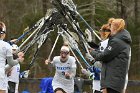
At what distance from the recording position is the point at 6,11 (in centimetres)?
2706

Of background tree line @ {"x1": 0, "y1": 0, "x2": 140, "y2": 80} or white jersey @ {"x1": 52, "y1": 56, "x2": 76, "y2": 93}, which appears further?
background tree line @ {"x1": 0, "y1": 0, "x2": 140, "y2": 80}

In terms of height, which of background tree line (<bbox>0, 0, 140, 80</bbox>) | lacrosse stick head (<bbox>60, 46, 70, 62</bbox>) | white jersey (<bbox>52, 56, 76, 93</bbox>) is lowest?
white jersey (<bbox>52, 56, 76, 93</bbox>)

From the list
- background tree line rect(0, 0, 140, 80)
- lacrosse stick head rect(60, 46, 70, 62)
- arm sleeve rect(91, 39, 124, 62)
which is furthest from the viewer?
background tree line rect(0, 0, 140, 80)

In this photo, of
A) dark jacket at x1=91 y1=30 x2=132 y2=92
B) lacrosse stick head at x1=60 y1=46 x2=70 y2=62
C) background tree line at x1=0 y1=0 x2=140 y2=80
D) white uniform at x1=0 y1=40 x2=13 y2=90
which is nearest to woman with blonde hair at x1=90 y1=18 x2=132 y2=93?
dark jacket at x1=91 y1=30 x2=132 y2=92

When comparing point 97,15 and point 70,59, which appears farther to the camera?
point 97,15

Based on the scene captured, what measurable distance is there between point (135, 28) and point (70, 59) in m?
15.5

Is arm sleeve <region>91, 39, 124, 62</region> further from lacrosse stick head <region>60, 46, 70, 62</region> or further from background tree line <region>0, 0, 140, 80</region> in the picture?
background tree line <region>0, 0, 140, 80</region>

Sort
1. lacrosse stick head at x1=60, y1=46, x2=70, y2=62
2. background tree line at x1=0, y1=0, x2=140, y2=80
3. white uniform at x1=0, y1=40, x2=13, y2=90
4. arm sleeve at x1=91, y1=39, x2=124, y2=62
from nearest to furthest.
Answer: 1. arm sleeve at x1=91, y1=39, x2=124, y2=62
2. white uniform at x1=0, y1=40, x2=13, y2=90
3. lacrosse stick head at x1=60, y1=46, x2=70, y2=62
4. background tree line at x1=0, y1=0, x2=140, y2=80

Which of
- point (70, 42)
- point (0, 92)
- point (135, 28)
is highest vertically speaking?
point (135, 28)

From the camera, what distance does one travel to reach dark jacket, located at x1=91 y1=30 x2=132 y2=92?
781cm

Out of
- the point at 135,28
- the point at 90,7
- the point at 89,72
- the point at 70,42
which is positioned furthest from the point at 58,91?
the point at 135,28

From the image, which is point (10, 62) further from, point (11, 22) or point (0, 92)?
point (11, 22)

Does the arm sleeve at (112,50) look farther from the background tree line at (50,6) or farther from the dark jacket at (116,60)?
the background tree line at (50,6)

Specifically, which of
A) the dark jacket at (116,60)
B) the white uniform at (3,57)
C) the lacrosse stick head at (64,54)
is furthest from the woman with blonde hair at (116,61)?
the lacrosse stick head at (64,54)
